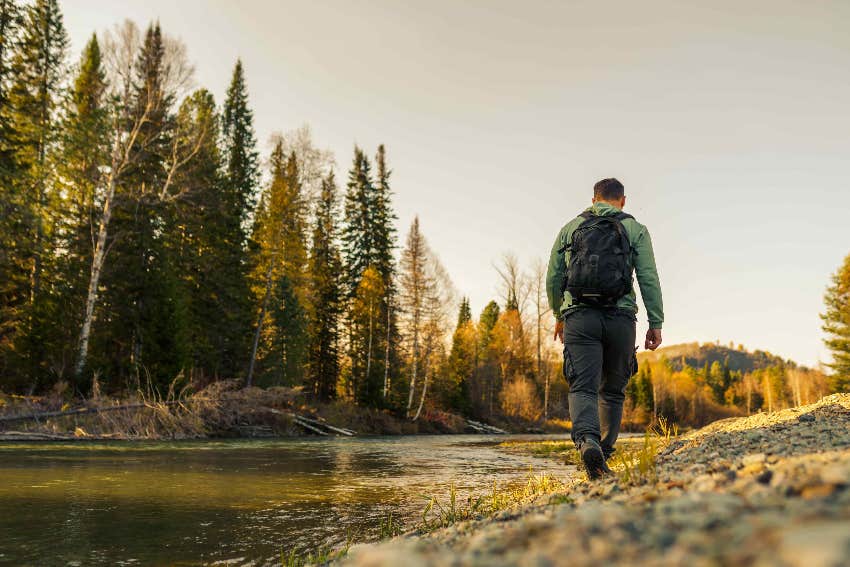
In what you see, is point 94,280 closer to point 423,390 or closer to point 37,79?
point 37,79

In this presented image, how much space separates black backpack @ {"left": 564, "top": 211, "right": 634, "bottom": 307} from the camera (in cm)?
429

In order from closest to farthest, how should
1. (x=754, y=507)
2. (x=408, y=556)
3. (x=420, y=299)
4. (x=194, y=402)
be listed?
1. (x=408, y=556)
2. (x=754, y=507)
3. (x=194, y=402)
4. (x=420, y=299)

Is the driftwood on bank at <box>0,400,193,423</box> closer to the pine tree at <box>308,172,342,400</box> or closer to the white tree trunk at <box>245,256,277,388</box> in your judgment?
the white tree trunk at <box>245,256,277,388</box>

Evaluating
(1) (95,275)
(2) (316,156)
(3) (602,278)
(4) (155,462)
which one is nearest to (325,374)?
(2) (316,156)

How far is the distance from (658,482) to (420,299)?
30438 mm

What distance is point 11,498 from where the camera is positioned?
212 inches

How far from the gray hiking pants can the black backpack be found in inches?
5.5

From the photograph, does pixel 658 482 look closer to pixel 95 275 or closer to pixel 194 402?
A: pixel 194 402

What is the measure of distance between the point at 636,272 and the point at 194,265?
84.8 feet

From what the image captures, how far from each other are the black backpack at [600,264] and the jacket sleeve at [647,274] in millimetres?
173

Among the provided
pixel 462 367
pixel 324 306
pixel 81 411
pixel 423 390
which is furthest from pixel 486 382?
pixel 81 411

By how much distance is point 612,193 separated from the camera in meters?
4.80

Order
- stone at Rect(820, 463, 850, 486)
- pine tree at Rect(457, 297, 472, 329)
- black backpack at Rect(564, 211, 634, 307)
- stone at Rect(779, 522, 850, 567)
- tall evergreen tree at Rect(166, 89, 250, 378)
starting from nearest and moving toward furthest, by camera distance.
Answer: stone at Rect(779, 522, 850, 567) → stone at Rect(820, 463, 850, 486) → black backpack at Rect(564, 211, 634, 307) → tall evergreen tree at Rect(166, 89, 250, 378) → pine tree at Rect(457, 297, 472, 329)

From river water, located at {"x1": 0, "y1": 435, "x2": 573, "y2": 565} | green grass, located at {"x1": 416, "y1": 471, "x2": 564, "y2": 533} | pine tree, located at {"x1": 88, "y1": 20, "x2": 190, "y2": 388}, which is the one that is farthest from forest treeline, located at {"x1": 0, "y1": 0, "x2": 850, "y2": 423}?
green grass, located at {"x1": 416, "y1": 471, "x2": 564, "y2": 533}
